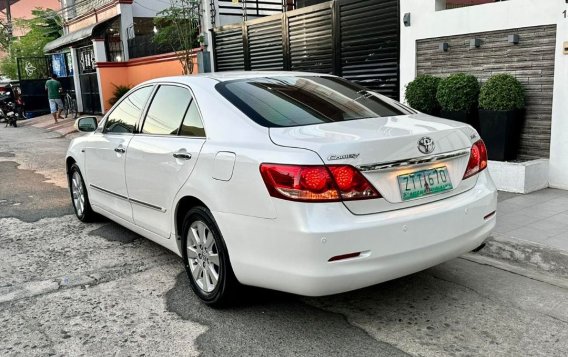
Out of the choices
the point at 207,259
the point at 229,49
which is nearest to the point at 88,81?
the point at 229,49

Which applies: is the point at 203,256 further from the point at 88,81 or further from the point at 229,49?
the point at 88,81

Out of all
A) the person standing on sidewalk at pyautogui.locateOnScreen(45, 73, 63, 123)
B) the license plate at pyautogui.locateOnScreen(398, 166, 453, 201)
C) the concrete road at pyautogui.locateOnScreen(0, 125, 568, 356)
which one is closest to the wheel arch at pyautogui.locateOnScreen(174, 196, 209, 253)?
the concrete road at pyautogui.locateOnScreen(0, 125, 568, 356)

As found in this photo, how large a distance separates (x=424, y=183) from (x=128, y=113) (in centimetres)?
288

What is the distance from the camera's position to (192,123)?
398 centimetres

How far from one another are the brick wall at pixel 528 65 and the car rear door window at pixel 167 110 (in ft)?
14.3

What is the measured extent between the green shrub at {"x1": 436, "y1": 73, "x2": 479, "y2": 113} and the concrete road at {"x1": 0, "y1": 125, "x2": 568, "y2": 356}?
114 inches

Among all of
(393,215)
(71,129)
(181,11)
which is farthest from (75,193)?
(71,129)

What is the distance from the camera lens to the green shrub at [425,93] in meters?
7.40

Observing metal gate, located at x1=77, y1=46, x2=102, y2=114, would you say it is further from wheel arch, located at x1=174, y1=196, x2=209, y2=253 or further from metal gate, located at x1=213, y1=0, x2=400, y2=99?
wheel arch, located at x1=174, y1=196, x2=209, y2=253

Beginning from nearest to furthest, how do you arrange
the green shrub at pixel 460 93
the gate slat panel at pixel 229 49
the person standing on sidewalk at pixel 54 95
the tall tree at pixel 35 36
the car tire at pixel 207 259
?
the car tire at pixel 207 259 < the green shrub at pixel 460 93 < the gate slat panel at pixel 229 49 < the person standing on sidewalk at pixel 54 95 < the tall tree at pixel 35 36

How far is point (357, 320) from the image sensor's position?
3.53 meters

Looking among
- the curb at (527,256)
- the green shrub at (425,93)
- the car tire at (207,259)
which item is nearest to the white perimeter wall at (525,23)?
the green shrub at (425,93)

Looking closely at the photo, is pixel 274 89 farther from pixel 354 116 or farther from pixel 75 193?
pixel 75 193

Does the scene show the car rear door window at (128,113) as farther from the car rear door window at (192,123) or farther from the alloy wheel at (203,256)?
the alloy wheel at (203,256)
